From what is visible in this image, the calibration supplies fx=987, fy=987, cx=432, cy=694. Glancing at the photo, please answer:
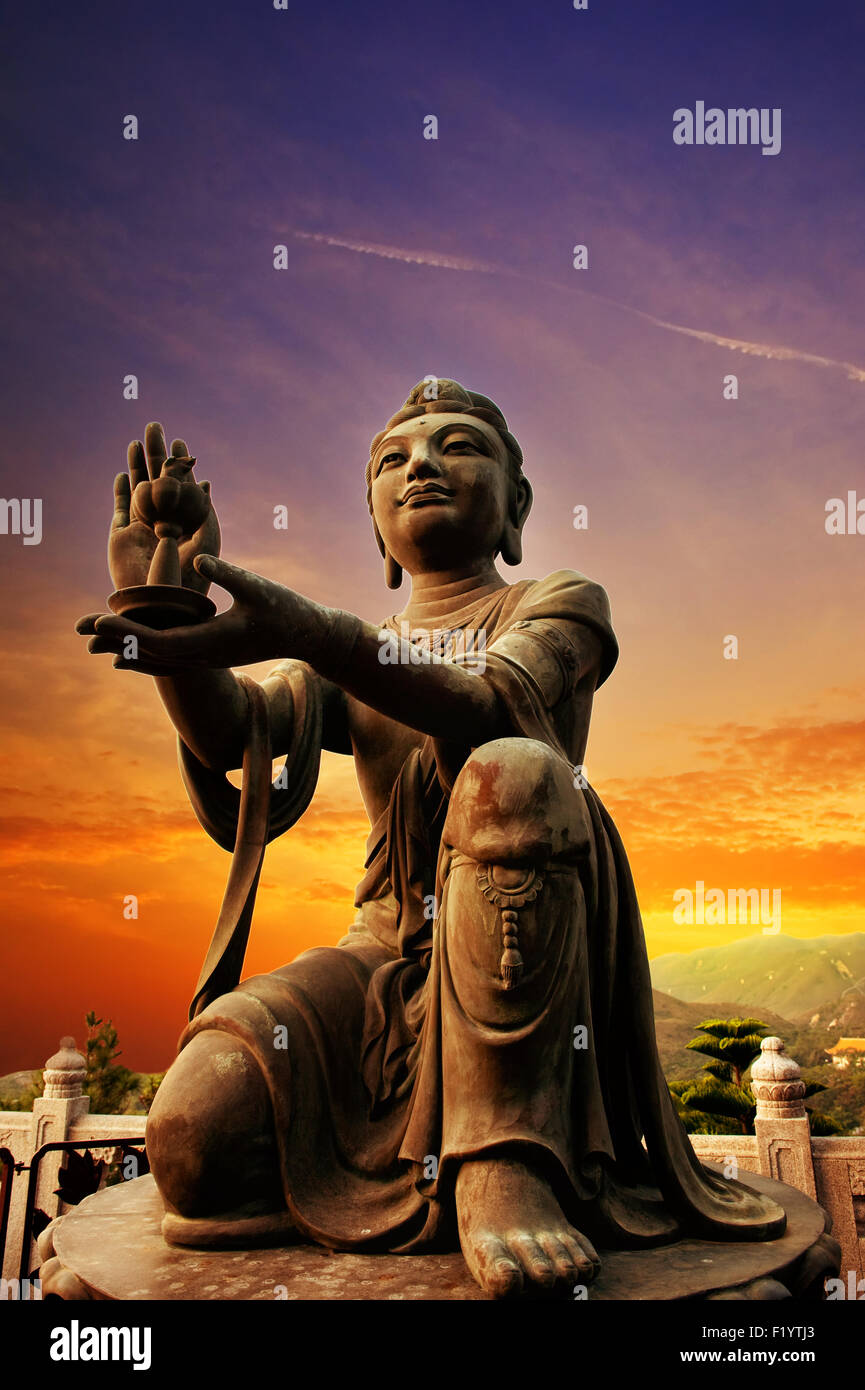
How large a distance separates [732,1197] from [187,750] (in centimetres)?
232

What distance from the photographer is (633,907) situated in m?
3.09

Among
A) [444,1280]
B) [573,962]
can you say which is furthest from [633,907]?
[444,1280]

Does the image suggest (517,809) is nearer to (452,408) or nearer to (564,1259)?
(564,1259)

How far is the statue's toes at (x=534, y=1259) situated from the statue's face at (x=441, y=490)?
249 cm

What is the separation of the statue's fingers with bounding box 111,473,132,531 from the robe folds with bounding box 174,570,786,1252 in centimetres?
122

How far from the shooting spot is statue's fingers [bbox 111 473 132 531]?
3.09m

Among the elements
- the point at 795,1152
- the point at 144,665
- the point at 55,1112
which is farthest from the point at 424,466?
the point at 55,1112

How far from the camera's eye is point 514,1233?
89.6 inches

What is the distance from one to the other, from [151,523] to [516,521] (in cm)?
181

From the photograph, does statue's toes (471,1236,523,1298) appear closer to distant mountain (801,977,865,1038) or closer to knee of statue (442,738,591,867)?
knee of statue (442,738,591,867)

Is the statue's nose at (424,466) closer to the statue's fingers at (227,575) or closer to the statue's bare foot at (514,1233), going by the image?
the statue's fingers at (227,575)
